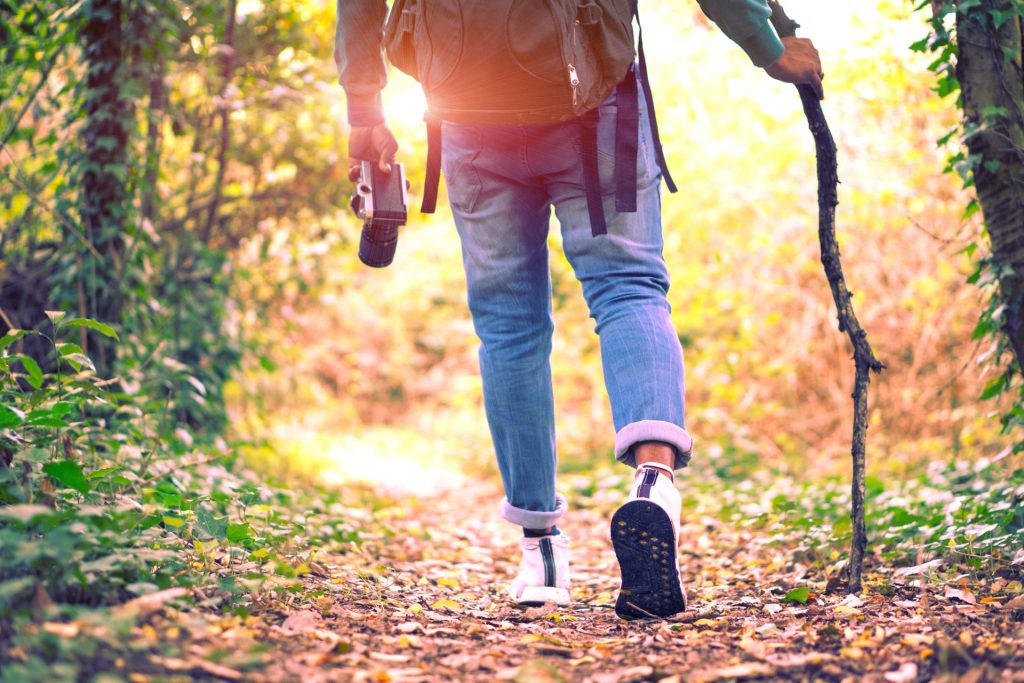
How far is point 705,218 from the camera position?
6.00m

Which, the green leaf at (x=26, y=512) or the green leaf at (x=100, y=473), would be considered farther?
the green leaf at (x=100, y=473)

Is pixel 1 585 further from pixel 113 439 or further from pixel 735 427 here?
pixel 735 427

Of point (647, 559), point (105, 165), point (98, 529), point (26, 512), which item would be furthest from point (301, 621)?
point (105, 165)

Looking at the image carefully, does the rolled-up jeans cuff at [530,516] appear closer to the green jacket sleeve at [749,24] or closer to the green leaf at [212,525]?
the green leaf at [212,525]

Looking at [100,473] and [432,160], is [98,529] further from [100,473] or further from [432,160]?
[432,160]

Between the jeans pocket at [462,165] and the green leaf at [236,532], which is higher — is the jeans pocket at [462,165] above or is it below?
above

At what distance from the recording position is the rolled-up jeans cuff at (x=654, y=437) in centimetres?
174

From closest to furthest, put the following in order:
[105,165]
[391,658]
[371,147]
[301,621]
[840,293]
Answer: [391,658] → [301,621] → [840,293] → [371,147] → [105,165]

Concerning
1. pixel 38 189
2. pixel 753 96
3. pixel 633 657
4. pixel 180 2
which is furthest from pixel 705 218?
pixel 633 657

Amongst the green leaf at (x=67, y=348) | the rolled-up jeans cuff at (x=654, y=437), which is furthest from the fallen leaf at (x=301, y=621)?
the green leaf at (x=67, y=348)

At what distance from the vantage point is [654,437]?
1.74 meters

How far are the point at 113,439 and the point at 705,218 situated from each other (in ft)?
14.1

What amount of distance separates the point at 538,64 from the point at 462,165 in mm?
303

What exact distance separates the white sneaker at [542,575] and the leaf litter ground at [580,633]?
0.13ft
